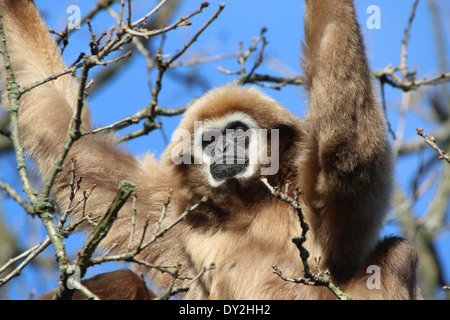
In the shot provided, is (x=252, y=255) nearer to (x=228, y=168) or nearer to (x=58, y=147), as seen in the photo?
(x=228, y=168)

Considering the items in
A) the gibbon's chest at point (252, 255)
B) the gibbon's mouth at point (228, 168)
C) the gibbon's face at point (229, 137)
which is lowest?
the gibbon's chest at point (252, 255)

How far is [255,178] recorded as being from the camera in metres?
6.72

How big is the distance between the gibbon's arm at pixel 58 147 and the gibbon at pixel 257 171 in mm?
16

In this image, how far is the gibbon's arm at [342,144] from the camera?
5.53m

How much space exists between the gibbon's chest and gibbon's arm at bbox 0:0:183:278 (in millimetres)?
1073

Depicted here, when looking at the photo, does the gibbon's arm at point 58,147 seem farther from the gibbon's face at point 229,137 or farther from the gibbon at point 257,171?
the gibbon's face at point 229,137

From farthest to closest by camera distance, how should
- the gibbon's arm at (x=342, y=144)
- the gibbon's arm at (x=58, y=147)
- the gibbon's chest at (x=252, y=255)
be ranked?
the gibbon's arm at (x=58, y=147) → the gibbon's chest at (x=252, y=255) → the gibbon's arm at (x=342, y=144)

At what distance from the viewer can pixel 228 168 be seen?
685cm

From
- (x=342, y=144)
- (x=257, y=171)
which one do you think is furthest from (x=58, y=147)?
(x=342, y=144)

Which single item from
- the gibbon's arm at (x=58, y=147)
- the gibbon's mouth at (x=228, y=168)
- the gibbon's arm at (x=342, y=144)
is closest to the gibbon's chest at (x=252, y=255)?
the gibbon's arm at (x=342, y=144)

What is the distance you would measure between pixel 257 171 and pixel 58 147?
2.76 metres

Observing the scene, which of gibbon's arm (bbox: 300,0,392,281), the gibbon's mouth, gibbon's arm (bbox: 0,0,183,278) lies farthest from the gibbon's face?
gibbon's arm (bbox: 300,0,392,281)

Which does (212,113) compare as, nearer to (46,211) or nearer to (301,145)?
(301,145)
